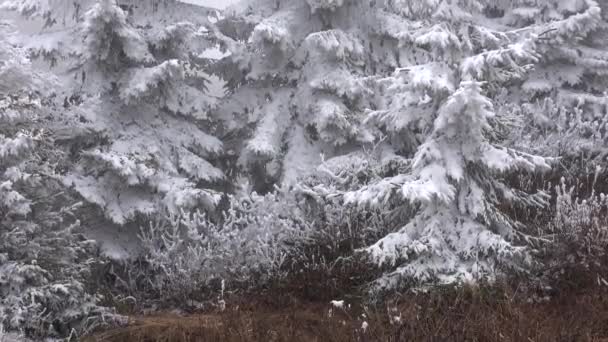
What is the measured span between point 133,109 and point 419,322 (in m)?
6.01

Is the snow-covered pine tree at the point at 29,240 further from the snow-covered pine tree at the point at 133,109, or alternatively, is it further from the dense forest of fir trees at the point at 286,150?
the snow-covered pine tree at the point at 133,109

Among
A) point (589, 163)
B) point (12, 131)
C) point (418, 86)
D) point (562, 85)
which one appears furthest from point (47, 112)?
point (562, 85)

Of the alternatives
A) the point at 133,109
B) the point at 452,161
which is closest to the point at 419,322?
the point at 452,161

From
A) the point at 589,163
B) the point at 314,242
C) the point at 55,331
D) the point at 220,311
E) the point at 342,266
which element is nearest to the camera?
the point at 55,331

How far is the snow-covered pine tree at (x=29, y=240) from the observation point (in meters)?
5.08

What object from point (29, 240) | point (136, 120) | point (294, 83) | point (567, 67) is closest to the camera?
point (29, 240)

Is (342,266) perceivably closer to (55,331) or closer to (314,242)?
(314,242)

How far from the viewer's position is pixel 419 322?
4.66 meters

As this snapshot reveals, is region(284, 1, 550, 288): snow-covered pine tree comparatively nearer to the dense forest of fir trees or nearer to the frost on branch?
the dense forest of fir trees

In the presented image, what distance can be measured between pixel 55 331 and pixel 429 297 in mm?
3412

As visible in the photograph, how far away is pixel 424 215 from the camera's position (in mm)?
5863

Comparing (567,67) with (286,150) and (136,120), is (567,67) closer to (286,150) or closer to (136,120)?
(286,150)

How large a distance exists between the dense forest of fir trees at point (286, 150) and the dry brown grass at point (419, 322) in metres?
0.34

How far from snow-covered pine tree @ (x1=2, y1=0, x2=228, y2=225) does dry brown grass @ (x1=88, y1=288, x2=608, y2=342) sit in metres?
2.75
